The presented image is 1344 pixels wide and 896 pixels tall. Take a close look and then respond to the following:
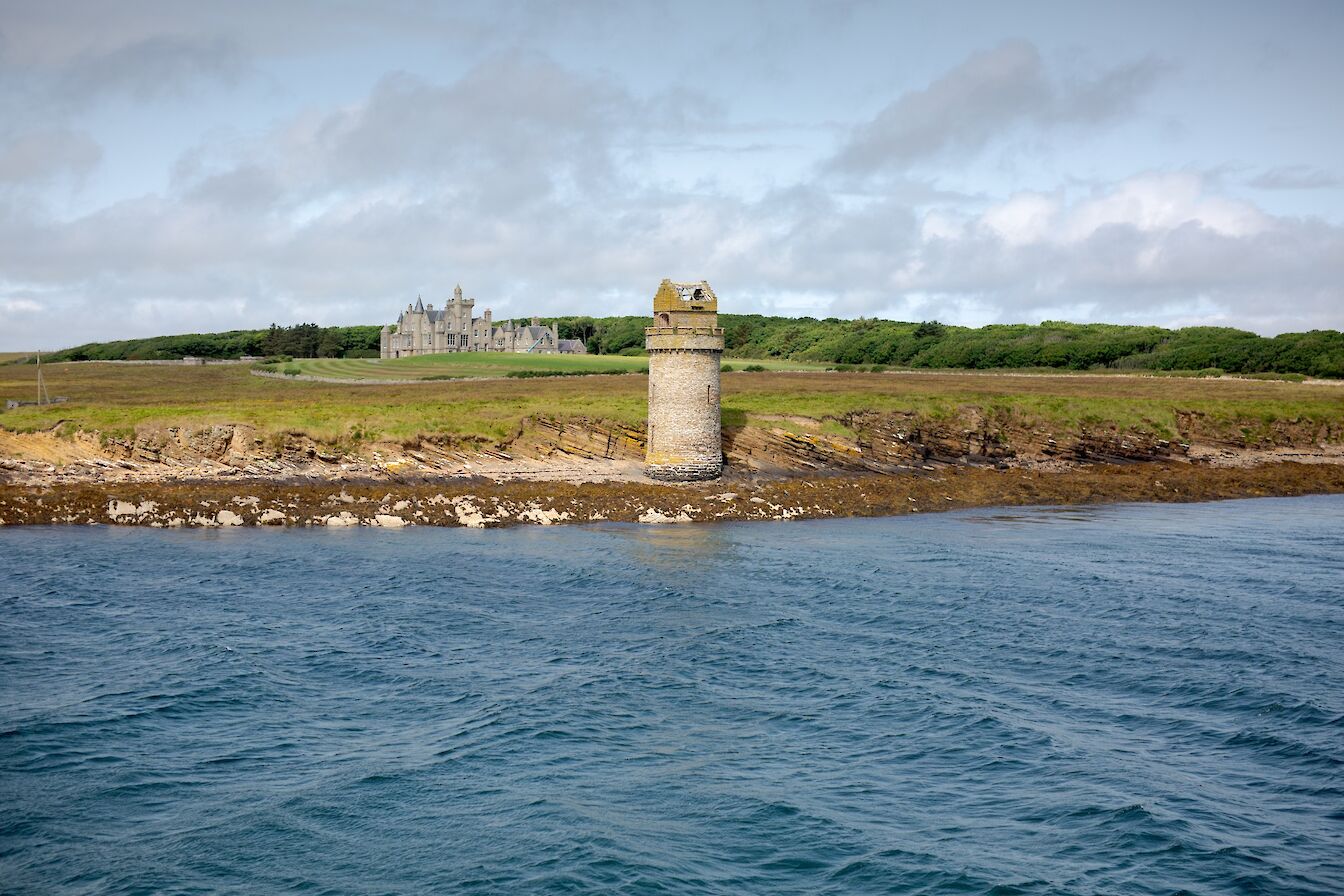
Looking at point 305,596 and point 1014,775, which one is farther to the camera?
point 305,596

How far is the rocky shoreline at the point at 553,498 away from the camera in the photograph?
4822 cm

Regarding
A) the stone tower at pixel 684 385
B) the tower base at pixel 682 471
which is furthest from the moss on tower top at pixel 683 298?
the tower base at pixel 682 471

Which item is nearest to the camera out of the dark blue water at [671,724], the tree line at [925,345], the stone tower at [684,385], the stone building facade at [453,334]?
the dark blue water at [671,724]

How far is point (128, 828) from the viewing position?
18.5 metres

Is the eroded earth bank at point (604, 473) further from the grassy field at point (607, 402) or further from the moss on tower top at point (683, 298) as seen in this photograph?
the moss on tower top at point (683, 298)

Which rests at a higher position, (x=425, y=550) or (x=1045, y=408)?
(x=1045, y=408)

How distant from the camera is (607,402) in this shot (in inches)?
2495

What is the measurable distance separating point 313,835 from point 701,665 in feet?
37.7

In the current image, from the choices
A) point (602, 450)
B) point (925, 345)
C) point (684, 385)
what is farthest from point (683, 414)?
point (925, 345)

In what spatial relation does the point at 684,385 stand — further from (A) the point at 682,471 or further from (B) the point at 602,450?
(B) the point at 602,450

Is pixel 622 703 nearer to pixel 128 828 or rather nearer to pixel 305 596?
pixel 128 828

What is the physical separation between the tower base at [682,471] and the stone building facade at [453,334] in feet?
335

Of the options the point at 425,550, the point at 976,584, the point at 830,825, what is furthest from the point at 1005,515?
the point at 830,825

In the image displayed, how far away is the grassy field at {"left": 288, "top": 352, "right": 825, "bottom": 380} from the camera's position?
110 m
